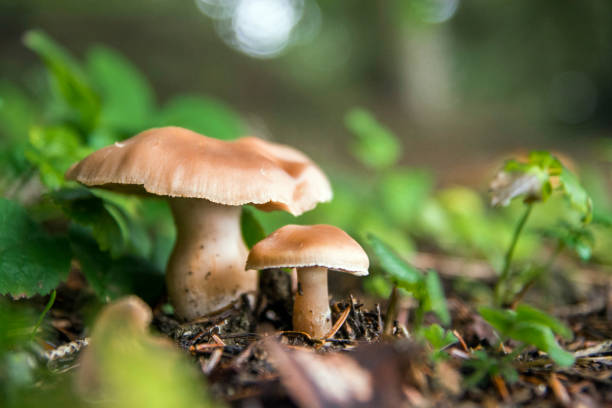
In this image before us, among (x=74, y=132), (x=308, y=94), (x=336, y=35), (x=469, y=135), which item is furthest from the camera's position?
(x=336, y=35)

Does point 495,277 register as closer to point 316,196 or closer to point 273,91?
point 316,196

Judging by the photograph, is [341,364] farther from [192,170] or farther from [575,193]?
[575,193]

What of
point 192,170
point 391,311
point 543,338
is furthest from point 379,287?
point 192,170

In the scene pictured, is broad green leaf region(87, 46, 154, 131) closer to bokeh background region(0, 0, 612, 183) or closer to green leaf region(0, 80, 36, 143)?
green leaf region(0, 80, 36, 143)

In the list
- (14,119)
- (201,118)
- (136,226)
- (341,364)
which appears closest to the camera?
(341,364)

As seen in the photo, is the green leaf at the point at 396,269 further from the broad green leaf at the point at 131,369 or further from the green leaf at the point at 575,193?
the green leaf at the point at 575,193

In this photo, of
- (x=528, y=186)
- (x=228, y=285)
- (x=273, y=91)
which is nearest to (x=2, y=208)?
(x=228, y=285)
